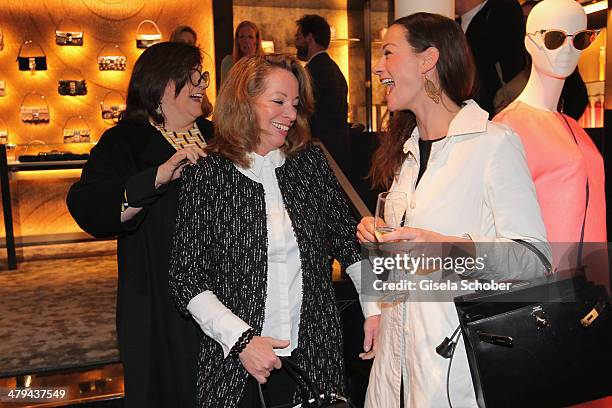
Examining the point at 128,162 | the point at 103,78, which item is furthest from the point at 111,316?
the point at 103,78

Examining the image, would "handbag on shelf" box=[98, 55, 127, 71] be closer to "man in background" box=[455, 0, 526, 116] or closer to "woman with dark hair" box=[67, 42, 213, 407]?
"man in background" box=[455, 0, 526, 116]

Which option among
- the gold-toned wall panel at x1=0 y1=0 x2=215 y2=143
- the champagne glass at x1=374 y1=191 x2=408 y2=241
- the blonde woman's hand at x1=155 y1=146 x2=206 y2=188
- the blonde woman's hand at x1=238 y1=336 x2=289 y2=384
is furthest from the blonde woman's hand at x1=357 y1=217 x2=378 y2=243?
the gold-toned wall panel at x1=0 y1=0 x2=215 y2=143

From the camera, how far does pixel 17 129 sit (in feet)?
23.3

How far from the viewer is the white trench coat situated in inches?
61.5

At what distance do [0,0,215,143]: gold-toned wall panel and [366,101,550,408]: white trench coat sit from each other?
6151 millimetres

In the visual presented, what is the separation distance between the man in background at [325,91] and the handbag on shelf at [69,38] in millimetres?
3052

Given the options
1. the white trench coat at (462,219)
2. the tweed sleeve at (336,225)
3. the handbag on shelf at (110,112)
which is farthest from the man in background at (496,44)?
the handbag on shelf at (110,112)

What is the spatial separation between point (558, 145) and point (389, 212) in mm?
883

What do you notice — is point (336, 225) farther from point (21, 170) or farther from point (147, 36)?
point (147, 36)

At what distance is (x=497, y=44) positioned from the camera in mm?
3125

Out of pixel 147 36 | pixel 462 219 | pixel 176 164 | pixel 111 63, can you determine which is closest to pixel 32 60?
pixel 111 63

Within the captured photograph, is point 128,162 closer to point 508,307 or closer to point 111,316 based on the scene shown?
point 508,307

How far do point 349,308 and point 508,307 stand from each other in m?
1.91

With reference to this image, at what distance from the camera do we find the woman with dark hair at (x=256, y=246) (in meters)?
1.83
